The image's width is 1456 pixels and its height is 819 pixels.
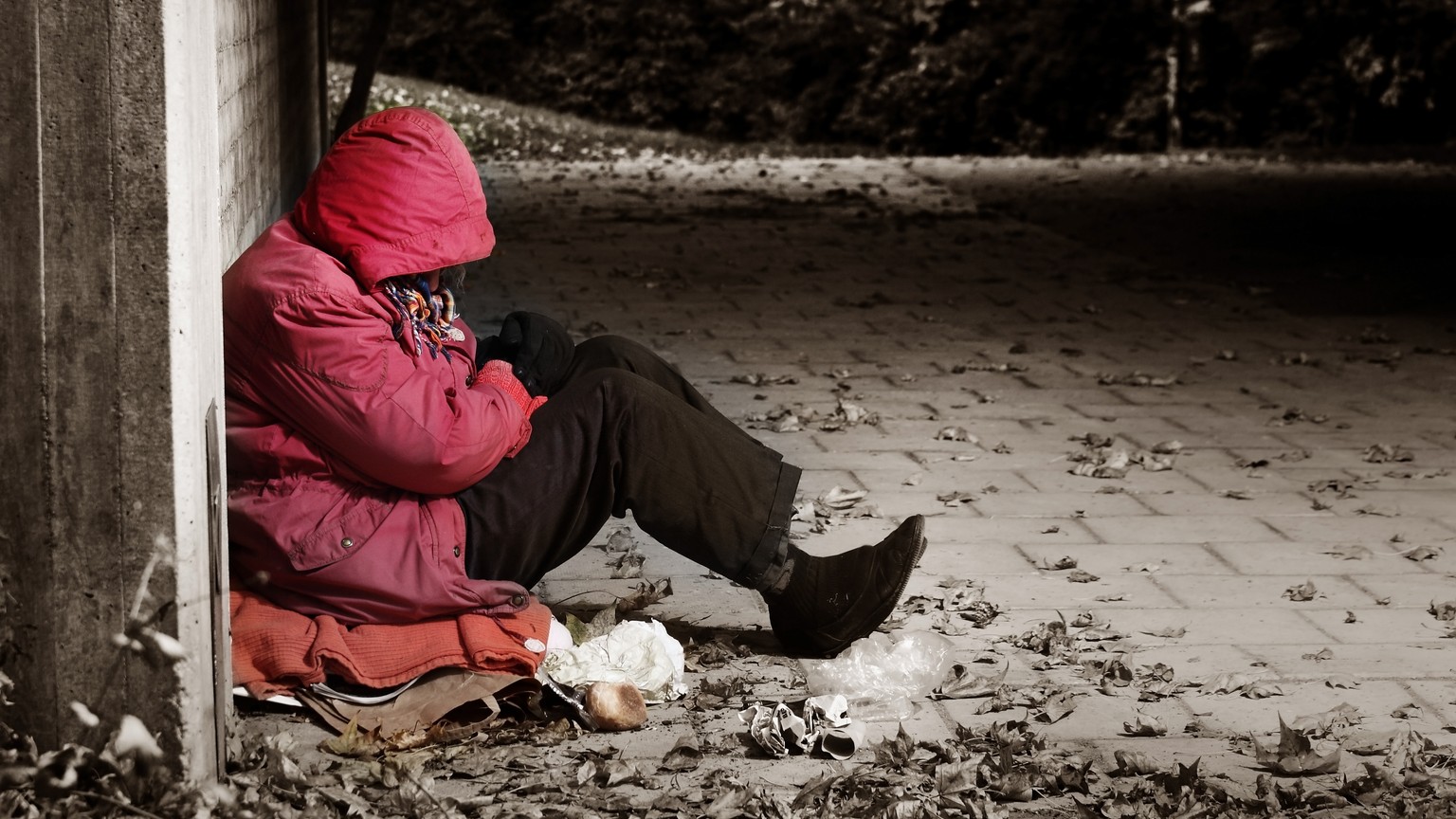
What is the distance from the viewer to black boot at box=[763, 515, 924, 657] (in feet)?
13.1

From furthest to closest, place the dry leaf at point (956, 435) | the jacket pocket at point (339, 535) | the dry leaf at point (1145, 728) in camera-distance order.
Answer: the dry leaf at point (956, 435), the dry leaf at point (1145, 728), the jacket pocket at point (339, 535)

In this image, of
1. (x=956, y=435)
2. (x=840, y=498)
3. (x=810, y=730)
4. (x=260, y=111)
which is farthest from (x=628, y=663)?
(x=260, y=111)

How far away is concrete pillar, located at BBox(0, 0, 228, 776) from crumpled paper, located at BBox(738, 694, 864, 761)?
119 centimetres

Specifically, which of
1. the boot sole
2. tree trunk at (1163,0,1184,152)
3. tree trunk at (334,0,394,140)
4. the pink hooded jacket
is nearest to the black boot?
the boot sole

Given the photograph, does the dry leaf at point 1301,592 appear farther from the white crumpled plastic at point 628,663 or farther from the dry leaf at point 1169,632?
the white crumpled plastic at point 628,663

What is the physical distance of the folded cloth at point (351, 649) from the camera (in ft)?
11.5

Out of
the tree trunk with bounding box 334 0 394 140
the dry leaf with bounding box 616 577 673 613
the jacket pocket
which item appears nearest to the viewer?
the jacket pocket

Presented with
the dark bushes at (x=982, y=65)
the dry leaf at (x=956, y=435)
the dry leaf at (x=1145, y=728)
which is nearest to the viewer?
the dry leaf at (x=1145, y=728)

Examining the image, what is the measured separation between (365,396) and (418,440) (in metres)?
0.14

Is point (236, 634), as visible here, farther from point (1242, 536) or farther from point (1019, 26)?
point (1019, 26)

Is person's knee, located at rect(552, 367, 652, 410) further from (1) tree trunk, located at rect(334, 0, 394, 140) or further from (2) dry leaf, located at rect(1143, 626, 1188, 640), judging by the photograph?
(1) tree trunk, located at rect(334, 0, 394, 140)

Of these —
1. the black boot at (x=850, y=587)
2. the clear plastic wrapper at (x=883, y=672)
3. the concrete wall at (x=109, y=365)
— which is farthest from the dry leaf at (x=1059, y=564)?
the concrete wall at (x=109, y=365)

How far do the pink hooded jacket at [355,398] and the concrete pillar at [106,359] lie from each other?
31 cm

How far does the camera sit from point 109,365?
2814mm
